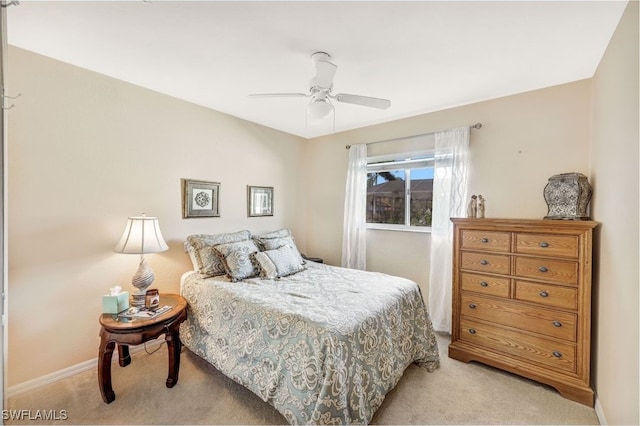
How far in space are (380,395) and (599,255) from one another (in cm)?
179

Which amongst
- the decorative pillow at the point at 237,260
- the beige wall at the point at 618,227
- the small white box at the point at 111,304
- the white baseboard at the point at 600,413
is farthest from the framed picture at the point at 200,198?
the white baseboard at the point at 600,413

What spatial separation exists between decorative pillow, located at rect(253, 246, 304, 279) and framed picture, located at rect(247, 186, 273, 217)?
0.85 m

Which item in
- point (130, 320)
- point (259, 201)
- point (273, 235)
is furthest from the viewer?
point (259, 201)

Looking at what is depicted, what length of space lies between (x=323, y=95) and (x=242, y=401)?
229 cm

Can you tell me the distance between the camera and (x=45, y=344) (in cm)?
209

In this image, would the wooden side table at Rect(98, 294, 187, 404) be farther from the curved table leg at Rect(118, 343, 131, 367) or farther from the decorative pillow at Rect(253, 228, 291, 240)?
the decorative pillow at Rect(253, 228, 291, 240)

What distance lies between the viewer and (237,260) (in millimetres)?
2596

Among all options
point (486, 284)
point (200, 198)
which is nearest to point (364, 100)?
point (486, 284)

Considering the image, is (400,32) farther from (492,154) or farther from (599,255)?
(599,255)

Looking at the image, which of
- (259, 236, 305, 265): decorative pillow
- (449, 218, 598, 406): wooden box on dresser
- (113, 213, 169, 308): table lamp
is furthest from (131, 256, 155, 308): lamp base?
(449, 218, 598, 406): wooden box on dresser

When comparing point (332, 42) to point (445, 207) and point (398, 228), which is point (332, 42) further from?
point (398, 228)

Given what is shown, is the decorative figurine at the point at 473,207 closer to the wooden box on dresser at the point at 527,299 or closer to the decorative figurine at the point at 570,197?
the wooden box on dresser at the point at 527,299

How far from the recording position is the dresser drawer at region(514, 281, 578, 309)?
6.57ft

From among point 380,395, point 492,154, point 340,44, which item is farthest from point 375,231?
point 340,44
